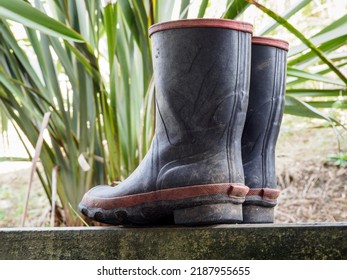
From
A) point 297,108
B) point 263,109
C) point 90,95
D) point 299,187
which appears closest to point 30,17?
point 90,95

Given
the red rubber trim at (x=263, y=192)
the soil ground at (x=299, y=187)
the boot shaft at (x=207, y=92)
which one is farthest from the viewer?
the soil ground at (x=299, y=187)

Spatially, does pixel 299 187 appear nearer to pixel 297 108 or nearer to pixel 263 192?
pixel 297 108

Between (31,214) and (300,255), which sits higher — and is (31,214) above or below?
below

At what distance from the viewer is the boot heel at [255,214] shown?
1.08 m

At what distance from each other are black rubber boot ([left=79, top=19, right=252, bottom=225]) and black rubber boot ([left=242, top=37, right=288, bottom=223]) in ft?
0.33

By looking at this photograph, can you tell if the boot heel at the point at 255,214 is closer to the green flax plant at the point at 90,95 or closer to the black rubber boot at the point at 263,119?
the black rubber boot at the point at 263,119

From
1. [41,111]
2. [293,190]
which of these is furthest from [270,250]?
[293,190]

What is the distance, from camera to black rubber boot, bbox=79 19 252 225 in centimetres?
95

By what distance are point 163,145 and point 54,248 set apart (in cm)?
24

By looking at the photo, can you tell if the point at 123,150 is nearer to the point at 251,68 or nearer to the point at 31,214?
the point at 251,68

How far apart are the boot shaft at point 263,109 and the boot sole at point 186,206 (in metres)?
0.14

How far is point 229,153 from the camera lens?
984mm

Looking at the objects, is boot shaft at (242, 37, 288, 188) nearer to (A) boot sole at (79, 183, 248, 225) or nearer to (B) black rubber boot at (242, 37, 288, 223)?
(B) black rubber boot at (242, 37, 288, 223)

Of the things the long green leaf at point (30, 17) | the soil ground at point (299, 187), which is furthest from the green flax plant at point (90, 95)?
the soil ground at point (299, 187)
